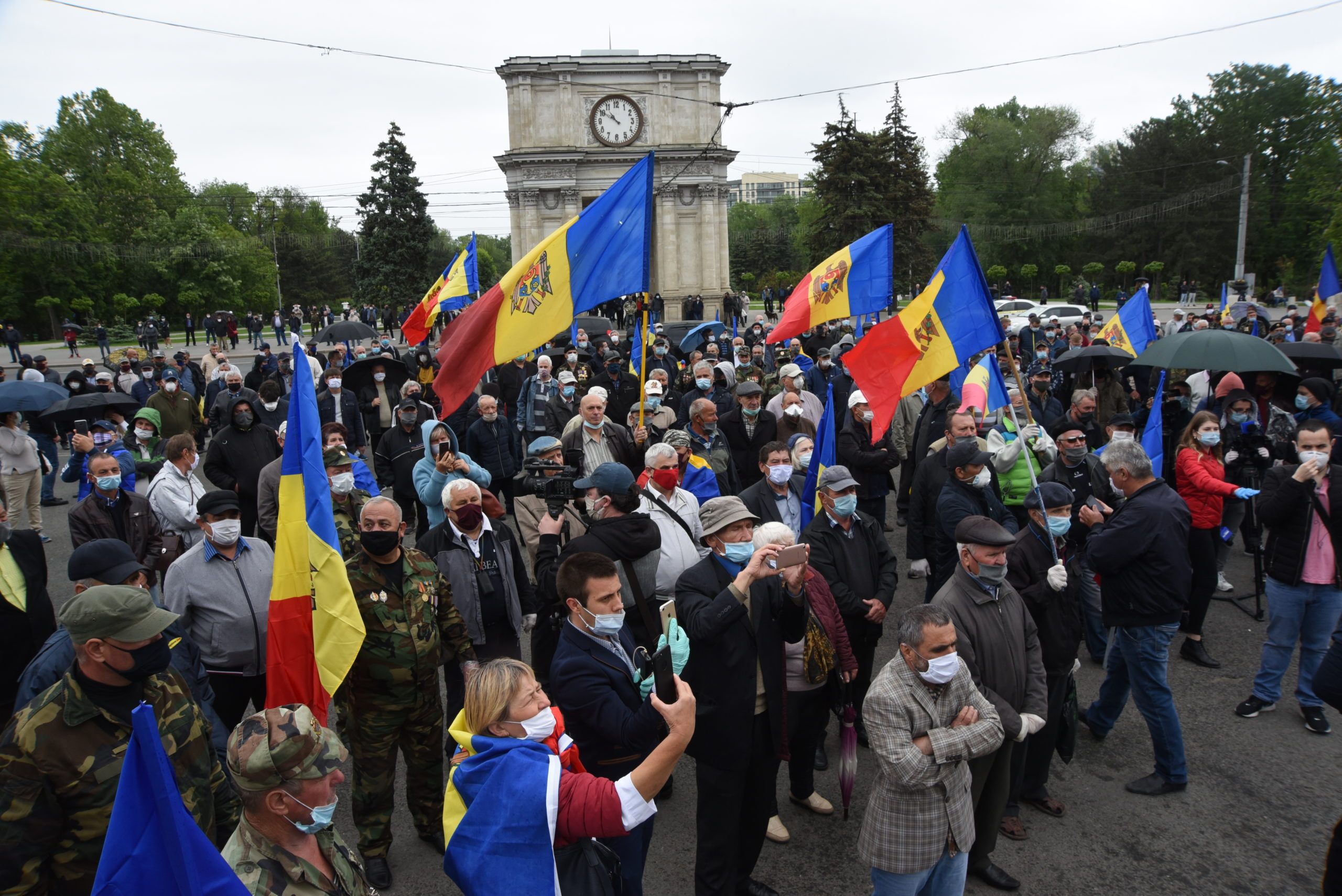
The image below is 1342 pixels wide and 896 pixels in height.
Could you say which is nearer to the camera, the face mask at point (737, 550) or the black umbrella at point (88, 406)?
the face mask at point (737, 550)

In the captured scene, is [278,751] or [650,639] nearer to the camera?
[278,751]

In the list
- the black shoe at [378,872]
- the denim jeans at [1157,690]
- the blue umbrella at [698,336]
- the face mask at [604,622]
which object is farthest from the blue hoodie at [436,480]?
the blue umbrella at [698,336]

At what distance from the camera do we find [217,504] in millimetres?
5008

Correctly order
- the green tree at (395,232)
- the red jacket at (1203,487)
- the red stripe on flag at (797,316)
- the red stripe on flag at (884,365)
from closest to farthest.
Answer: the red stripe on flag at (884,365) → the red jacket at (1203,487) → the red stripe on flag at (797,316) → the green tree at (395,232)

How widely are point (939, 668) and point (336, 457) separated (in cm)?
466

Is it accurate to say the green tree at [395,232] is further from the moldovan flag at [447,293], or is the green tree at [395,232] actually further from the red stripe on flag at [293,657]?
the red stripe on flag at [293,657]

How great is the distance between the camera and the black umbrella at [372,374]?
13.0 metres

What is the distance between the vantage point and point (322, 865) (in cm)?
273

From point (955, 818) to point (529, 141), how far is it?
48366mm

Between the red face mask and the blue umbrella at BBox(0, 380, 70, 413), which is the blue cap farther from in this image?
the blue umbrella at BBox(0, 380, 70, 413)

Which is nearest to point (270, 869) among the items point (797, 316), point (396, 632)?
point (396, 632)

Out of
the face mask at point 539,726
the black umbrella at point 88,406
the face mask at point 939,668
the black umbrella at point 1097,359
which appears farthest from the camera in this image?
the black umbrella at point 1097,359

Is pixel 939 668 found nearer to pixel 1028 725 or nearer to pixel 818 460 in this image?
pixel 1028 725

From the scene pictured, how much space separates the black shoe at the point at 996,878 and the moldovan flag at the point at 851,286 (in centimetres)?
594
